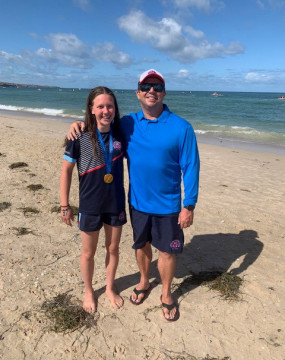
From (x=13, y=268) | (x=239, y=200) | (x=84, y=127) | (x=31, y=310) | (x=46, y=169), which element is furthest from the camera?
(x=46, y=169)

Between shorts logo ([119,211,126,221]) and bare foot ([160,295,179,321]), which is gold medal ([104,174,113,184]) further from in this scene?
bare foot ([160,295,179,321])

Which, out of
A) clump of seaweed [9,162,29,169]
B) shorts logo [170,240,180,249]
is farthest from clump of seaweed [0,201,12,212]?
shorts logo [170,240,180,249]

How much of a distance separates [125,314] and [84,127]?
202 centimetres

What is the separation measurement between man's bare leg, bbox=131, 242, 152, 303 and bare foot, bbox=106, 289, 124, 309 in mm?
149

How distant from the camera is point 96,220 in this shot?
287 centimetres

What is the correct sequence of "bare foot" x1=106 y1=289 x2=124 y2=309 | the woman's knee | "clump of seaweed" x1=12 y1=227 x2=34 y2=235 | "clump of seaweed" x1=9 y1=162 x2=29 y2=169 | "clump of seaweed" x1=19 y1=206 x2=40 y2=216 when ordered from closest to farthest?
the woman's knee < "bare foot" x1=106 y1=289 x2=124 y2=309 < "clump of seaweed" x1=12 y1=227 x2=34 y2=235 < "clump of seaweed" x1=19 y1=206 x2=40 y2=216 < "clump of seaweed" x1=9 y1=162 x2=29 y2=169

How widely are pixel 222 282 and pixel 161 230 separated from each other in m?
1.36

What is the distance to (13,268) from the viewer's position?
3752 mm

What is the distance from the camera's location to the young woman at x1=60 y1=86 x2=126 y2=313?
2695 mm

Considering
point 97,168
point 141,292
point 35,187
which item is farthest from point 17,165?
point 97,168

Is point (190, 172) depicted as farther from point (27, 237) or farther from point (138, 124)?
point (27, 237)

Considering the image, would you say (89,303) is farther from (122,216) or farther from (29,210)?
(29,210)

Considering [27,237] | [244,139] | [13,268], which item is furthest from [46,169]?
[244,139]

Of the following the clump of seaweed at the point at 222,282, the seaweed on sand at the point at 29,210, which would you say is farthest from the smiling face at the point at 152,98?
the seaweed on sand at the point at 29,210
